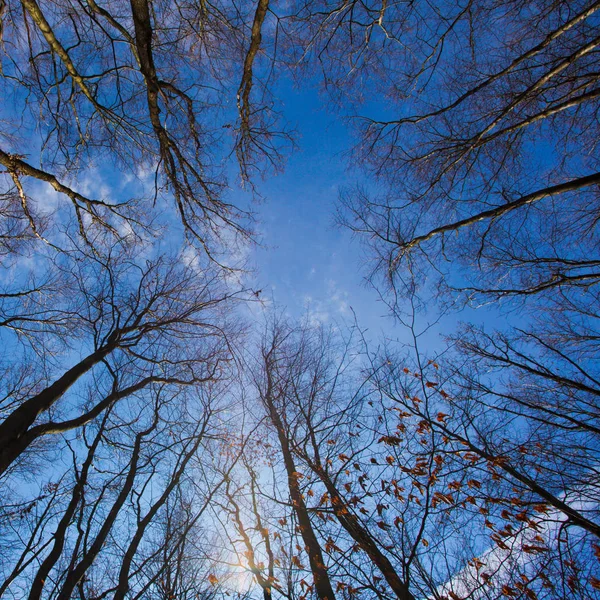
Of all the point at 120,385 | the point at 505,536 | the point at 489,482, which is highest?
the point at 120,385

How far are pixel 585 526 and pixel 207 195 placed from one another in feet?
21.7

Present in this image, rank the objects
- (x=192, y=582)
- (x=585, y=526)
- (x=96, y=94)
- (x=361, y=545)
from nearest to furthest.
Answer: (x=361, y=545)
(x=585, y=526)
(x=96, y=94)
(x=192, y=582)

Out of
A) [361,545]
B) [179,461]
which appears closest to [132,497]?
[179,461]

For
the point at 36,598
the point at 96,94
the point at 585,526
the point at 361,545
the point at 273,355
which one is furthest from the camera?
the point at 273,355

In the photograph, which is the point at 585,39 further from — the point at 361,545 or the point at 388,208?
the point at 361,545

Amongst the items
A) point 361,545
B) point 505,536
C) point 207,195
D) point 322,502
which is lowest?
point 361,545

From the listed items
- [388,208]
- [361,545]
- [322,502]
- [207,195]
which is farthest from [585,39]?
[322,502]

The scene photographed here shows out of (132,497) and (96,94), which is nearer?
(96,94)

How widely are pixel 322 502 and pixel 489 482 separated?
2.32m

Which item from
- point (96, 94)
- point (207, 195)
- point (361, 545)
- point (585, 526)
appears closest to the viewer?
point (361, 545)

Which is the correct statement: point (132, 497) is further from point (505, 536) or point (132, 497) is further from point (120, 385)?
point (505, 536)

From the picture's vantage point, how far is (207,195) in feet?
16.4

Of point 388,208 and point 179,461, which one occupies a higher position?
point 388,208

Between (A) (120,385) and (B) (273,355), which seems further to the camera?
(B) (273,355)
